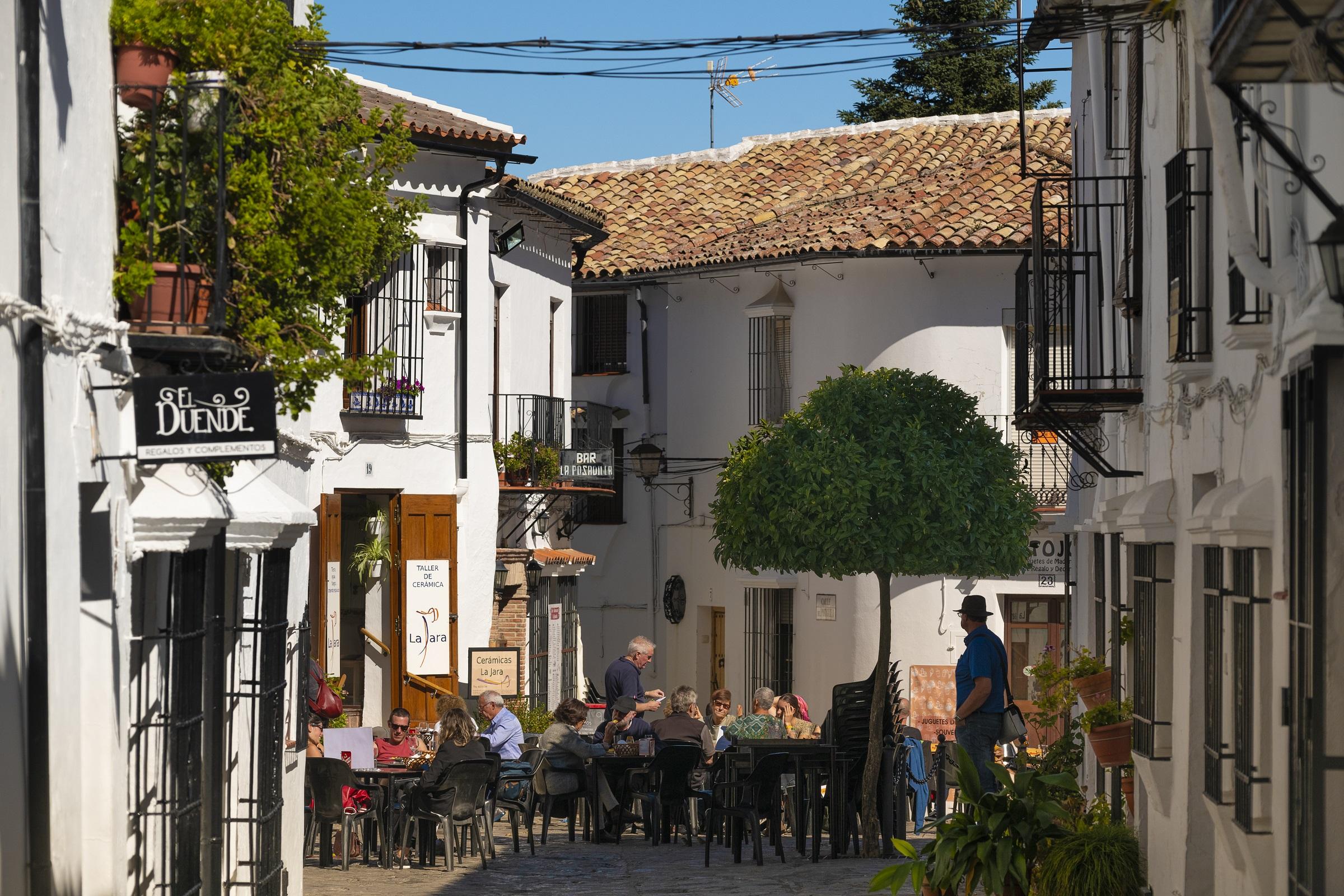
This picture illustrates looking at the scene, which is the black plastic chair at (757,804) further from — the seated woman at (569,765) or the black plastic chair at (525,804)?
the black plastic chair at (525,804)

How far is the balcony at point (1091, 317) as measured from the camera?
12.3m

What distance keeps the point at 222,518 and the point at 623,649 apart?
22541mm

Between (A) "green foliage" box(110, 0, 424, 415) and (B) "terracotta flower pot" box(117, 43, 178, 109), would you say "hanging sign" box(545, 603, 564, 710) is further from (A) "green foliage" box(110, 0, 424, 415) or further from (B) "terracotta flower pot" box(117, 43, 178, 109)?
(B) "terracotta flower pot" box(117, 43, 178, 109)

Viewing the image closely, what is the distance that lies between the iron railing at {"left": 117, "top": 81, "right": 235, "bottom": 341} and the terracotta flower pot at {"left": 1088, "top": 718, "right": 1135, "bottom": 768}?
602 cm

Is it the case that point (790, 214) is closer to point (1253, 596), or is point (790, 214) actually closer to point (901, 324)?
point (901, 324)

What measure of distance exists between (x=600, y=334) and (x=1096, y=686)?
66.1 ft

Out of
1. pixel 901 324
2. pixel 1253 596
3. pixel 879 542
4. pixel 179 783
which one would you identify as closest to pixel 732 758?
pixel 879 542

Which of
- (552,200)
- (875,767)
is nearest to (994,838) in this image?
(875,767)

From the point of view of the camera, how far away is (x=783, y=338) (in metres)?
29.5

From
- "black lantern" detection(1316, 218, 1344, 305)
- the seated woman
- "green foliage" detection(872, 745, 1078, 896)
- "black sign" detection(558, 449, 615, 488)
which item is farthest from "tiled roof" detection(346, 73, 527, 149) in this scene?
"black lantern" detection(1316, 218, 1344, 305)

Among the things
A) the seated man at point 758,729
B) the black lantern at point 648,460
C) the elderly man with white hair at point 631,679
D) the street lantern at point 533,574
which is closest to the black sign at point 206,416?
the seated man at point 758,729

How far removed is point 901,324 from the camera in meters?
27.9

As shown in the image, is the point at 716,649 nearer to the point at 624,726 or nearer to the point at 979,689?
the point at 624,726

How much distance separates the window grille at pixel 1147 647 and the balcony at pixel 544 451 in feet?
47.8
